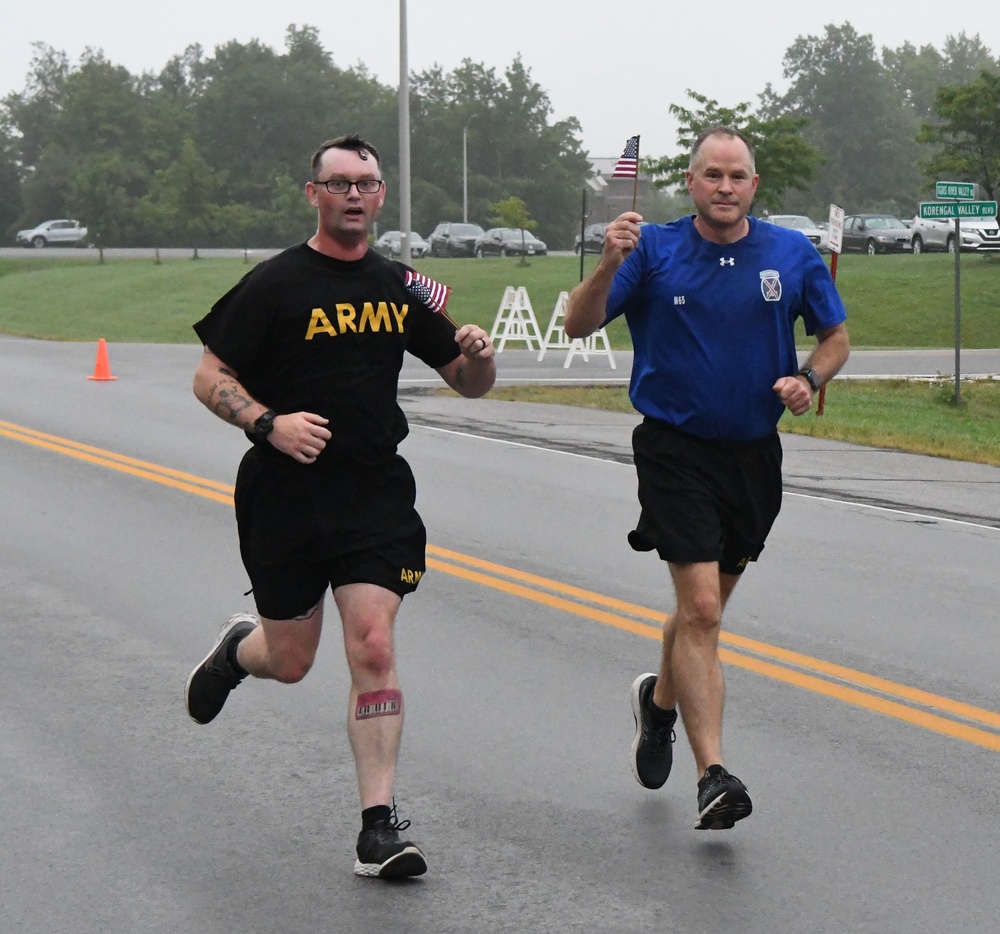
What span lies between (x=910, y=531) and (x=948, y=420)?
9071 mm

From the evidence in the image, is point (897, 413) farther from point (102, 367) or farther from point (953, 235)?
point (953, 235)

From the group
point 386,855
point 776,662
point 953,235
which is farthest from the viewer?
point 953,235

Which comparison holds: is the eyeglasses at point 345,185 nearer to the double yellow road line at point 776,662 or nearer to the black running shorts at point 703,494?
the black running shorts at point 703,494

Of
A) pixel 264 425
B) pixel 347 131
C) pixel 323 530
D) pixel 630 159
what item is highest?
pixel 347 131

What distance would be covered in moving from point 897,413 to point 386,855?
16155 millimetres

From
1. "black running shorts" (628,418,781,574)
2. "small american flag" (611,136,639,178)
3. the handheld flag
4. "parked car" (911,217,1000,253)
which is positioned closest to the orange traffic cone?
"small american flag" (611,136,639,178)

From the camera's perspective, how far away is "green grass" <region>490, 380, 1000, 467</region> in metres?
16.4

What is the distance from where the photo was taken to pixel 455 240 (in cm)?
6600

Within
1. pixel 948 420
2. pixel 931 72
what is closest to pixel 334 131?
pixel 931 72

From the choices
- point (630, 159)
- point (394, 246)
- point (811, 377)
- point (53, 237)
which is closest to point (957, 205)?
point (630, 159)

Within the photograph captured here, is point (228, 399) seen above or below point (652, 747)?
above

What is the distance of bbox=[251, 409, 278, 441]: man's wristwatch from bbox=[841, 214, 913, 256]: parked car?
5034 centimetres

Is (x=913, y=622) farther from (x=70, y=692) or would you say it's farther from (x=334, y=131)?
(x=334, y=131)

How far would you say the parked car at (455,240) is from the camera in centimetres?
6575
